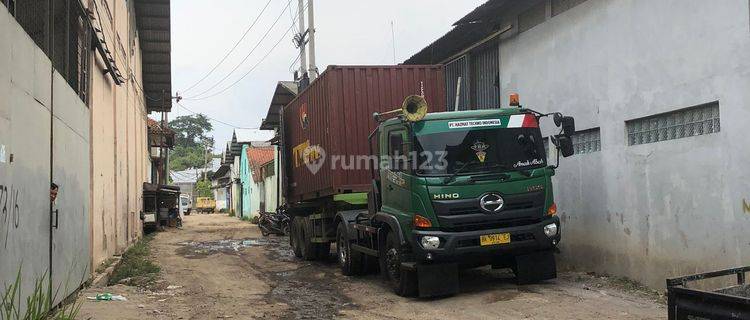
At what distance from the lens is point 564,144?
794 centimetres

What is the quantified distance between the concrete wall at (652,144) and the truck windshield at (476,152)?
5.12 feet

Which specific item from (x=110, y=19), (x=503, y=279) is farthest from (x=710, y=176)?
(x=110, y=19)

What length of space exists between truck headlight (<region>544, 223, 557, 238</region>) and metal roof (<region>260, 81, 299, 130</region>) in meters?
16.1

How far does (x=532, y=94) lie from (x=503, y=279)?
361cm

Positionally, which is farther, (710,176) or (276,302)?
(276,302)

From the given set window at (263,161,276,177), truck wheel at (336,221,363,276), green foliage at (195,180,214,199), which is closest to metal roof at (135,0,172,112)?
window at (263,161,276,177)

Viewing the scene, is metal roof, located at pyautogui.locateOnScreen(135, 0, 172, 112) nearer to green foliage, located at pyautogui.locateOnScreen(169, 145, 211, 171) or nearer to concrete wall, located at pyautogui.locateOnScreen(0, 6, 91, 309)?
concrete wall, located at pyautogui.locateOnScreen(0, 6, 91, 309)

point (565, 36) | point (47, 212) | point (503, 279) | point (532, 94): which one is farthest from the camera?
point (532, 94)

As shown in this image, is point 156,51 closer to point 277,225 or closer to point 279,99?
point 279,99

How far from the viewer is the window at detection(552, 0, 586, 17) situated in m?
9.66

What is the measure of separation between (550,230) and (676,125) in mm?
2082

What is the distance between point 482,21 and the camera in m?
12.2

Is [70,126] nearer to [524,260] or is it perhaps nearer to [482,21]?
[524,260]

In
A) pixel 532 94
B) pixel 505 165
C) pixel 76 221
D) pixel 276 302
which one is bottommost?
pixel 276 302
